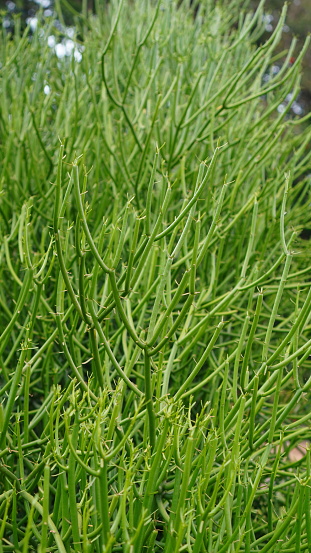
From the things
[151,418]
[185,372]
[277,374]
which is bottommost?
[185,372]

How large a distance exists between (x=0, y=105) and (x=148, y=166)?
2.52 ft

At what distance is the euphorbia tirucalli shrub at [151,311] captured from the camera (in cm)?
113

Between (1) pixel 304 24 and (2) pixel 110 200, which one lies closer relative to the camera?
(2) pixel 110 200

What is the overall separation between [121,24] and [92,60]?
1.42 feet

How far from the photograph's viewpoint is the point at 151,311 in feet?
6.31

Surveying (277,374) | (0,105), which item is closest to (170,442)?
(277,374)

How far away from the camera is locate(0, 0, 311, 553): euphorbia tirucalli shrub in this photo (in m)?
1.13

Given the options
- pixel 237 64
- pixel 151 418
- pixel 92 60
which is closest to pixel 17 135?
pixel 92 60

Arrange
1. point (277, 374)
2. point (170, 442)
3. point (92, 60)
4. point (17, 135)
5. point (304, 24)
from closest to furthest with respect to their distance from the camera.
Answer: point (170, 442) → point (277, 374) → point (17, 135) → point (92, 60) → point (304, 24)

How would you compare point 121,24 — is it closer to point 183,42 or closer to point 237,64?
point 183,42

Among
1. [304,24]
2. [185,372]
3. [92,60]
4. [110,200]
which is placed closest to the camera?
[185,372]

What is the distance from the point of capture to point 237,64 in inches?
127

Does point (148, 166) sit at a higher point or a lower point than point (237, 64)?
lower

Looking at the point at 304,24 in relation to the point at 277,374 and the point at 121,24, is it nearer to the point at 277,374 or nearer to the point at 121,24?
the point at 121,24
